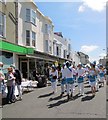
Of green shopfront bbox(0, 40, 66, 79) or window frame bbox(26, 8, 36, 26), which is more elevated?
window frame bbox(26, 8, 36, 26)

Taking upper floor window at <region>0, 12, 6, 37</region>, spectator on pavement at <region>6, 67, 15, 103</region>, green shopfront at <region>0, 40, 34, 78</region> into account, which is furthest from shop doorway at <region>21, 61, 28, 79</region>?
spectator on pavement at <region>6, 67, 15, 103</region>

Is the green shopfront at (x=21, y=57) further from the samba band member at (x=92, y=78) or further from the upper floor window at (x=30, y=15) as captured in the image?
the samba band member at (x=92, y=78)

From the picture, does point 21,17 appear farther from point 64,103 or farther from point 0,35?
point 64,103

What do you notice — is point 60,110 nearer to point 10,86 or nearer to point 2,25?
point 10,86

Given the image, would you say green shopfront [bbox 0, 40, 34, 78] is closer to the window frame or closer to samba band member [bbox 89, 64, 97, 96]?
the window frame

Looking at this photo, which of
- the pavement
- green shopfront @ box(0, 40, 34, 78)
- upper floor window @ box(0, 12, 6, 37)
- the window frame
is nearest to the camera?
the pavement

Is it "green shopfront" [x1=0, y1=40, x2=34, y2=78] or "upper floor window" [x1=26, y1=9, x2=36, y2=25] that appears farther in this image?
"upper floor window" [x1=26, y1=9, x2=36, y2=25]

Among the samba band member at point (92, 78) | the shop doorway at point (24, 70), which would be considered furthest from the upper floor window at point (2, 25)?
the samba band member at point (92, 78)

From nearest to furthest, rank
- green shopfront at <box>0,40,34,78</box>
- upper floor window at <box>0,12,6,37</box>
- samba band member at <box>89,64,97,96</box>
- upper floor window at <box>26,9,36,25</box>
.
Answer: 1. samba band member at <box>89,64,97,96</box>
2. green shopfront at <box>0,40,34,78</box>
3. upper floor window at <box>0,12,6,37</box>
4. upper floor window at <box>26,9,36,25</box>

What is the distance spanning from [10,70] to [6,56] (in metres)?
10.7

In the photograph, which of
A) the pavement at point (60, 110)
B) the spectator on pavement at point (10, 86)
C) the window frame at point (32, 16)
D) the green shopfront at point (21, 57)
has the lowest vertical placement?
the pavement at point (60, 110)

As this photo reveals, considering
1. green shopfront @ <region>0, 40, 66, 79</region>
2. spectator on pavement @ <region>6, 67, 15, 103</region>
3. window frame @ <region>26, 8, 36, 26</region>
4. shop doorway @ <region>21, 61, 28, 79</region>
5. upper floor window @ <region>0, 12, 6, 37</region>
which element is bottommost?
spectator on pavement @ <region>6, 67, 15, 103</region>

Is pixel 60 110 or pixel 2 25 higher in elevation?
pixel 2 25

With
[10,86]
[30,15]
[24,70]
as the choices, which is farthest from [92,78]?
[30,15]
